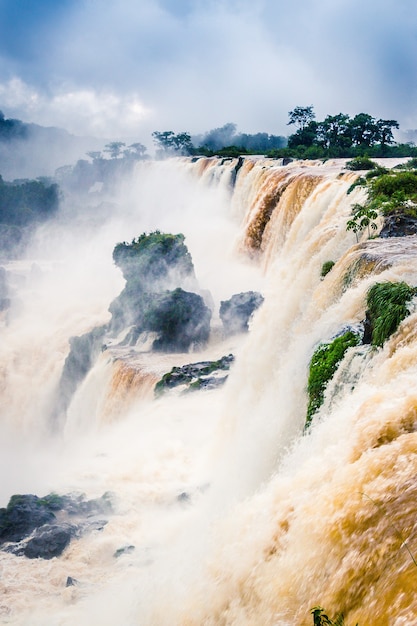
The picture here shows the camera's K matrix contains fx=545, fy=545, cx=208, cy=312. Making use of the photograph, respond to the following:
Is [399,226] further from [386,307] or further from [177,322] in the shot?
[177,322]

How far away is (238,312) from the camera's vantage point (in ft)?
63.7

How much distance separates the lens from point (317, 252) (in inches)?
508

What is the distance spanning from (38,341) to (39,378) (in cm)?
336

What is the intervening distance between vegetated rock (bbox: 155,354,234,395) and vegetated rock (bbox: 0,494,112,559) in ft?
17.4

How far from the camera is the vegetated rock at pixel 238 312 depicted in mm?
19391

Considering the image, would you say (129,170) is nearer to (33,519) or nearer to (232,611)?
(33,519)

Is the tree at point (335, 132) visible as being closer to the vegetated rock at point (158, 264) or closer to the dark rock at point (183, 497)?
the vegetated rock at point (158, 264)

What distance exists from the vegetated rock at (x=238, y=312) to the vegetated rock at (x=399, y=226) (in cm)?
799

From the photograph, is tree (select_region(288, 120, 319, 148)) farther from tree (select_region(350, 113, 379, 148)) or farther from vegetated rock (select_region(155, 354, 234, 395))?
vegetated rock (select_region(155, 354, 234, 395))

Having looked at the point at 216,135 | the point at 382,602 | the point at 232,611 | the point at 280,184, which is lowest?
the point at 232,611

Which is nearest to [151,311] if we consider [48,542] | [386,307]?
[48,542]

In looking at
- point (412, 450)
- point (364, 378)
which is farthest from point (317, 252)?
point (412, 450)

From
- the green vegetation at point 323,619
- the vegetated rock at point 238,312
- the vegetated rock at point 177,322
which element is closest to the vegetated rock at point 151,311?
the vegetated rock at point 177,322

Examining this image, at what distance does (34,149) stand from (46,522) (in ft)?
400
